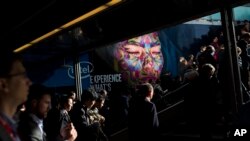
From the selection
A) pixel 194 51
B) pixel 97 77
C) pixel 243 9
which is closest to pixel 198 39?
pixel 194 51

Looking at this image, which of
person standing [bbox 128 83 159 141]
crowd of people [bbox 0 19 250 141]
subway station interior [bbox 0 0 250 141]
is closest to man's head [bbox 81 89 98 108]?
crowd of people [bbox 0 19 250 141]

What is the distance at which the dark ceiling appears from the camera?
13.1 feet

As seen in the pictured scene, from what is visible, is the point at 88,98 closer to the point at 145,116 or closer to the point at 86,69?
the point at 145,116

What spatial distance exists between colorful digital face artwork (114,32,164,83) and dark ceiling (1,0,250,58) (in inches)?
287

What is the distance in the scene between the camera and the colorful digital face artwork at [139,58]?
13.9 metres

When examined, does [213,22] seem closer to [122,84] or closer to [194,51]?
[194,51]

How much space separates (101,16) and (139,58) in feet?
33.9

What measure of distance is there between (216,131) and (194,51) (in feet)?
28.9

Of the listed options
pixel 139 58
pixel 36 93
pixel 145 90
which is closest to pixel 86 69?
pixel 139 58

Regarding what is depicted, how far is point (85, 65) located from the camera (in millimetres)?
11773

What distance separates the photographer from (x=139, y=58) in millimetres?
14938

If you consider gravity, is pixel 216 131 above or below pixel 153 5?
below

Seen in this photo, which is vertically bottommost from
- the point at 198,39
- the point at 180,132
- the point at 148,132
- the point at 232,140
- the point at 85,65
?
the point at 180,132

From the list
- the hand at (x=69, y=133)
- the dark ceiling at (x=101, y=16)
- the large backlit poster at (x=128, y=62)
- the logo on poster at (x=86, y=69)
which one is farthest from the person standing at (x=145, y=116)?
the logo on poster at (x=86, y=69)
